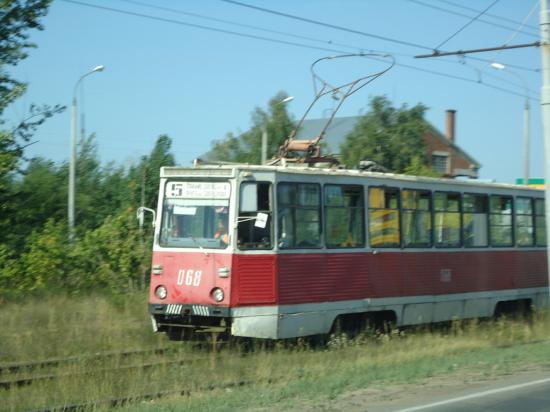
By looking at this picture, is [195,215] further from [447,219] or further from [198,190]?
[447,219]

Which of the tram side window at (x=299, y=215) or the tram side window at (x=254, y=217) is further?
the tram side window at (x=299, y=215)

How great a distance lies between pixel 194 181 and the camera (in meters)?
12.6

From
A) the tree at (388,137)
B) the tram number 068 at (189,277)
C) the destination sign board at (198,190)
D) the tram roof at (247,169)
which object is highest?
the tree at (388,137)

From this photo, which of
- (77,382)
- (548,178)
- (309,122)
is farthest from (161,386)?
(309,122)

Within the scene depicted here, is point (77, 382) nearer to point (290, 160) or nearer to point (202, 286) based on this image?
point (202, 286)

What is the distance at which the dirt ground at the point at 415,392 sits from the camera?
866 cm

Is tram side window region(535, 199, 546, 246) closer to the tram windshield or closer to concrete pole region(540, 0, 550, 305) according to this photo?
concrete pole region(540, 0, 550, 305)

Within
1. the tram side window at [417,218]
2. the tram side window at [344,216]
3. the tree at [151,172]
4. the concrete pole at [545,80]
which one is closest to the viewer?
the tram side window at [344,216]

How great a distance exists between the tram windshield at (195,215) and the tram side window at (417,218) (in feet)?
13.3

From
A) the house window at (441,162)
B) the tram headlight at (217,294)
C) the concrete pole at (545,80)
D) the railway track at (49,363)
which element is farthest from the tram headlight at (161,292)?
the house window at (441,162)

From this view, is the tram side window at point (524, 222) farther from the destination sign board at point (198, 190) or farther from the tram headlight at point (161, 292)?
the tram headlight at point (161, 292)

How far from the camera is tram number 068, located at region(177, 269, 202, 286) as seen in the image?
12.2 metres

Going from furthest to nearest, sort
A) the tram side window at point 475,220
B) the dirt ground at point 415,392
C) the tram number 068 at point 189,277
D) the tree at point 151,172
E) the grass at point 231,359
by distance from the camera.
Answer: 1. the tree at point 151,172
2. the tram side window at point 475,220
3. the tram number 068 at point 189,277
4. the grass at point 231,359
5. the dirt ground at point 415,392

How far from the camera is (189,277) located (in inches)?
484
